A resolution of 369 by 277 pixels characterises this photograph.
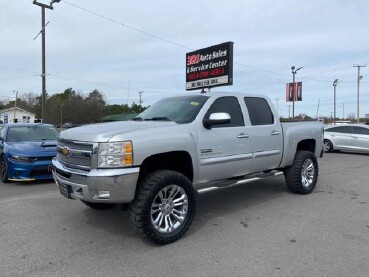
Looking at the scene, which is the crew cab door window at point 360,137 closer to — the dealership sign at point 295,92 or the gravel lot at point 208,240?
the gravel lot at point 208,240

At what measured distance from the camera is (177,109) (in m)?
5.66

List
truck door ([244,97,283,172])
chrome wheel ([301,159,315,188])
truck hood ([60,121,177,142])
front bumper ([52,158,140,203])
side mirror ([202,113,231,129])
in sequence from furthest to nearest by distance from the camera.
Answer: chrome wheel ([301,159,315,188]), truck door ([244,97,283,172]), side mirror ([202,113,231,129]), truck hood ([60,121,177,142]), front bumper ([52,158,140,203])

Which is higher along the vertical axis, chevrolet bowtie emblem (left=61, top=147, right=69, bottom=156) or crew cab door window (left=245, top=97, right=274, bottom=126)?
crew cab door window (left=245, top=97, right=274, bottom=126)

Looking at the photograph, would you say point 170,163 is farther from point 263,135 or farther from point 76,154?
point 263,135

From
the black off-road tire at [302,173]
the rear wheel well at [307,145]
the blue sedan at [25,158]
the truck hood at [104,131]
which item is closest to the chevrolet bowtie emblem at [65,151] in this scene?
the truck hood at [104,131]

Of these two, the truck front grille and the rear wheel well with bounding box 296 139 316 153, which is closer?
the truck front grille

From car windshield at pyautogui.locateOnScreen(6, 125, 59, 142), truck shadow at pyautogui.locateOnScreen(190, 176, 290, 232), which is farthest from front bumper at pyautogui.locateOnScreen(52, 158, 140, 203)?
car windshield at pyautogui.locateOnScreen(6, 125, 59, 142)

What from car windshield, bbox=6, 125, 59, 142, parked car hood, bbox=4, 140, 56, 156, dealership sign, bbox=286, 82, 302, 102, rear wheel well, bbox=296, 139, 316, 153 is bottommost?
parked car hood, bbox=4, 140, 56, 156

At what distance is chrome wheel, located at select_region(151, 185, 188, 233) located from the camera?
461 cm

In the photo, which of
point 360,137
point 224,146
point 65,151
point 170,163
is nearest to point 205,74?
point 360,137

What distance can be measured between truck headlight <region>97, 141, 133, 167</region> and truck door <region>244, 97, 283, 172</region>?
8.08 feet

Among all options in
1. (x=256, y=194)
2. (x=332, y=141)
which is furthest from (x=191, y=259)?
(x=332, y=141)

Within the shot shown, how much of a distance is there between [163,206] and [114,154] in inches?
37.4

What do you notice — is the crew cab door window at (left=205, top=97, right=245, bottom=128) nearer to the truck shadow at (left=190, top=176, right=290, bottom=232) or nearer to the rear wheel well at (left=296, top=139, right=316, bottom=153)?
the truck shadow at (left=190, top=176, right=290, bottom=232)
